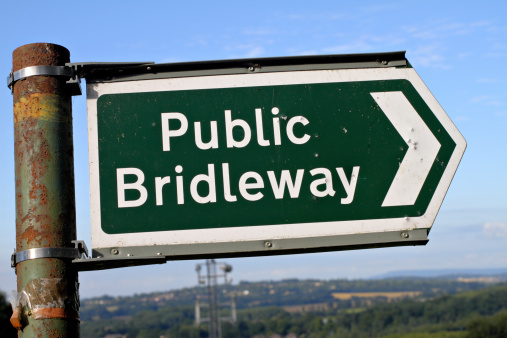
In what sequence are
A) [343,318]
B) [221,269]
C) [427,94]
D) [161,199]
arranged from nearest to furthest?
1. [161,199]
2. [427,94]
3. [221,269]
4. [343,318]

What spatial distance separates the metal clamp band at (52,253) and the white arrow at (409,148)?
1270 mm

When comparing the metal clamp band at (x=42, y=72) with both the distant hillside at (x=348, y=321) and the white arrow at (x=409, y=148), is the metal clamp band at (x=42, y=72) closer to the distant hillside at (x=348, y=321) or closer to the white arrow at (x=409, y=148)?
the white arrow at (x=409, y=148)

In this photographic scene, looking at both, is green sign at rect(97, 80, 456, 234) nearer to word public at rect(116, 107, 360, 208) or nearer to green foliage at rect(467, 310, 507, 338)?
word public at rect(116, 107, 360, 208)

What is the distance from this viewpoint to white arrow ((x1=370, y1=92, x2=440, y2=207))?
2.78 meters

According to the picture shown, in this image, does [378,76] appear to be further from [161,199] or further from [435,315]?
[435,315]

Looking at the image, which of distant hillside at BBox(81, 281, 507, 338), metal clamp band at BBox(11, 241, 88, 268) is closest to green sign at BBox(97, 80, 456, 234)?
metal clamp band at BBox(11, 241, 88, 268)

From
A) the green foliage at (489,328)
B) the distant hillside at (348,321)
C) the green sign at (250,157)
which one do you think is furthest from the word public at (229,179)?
the distant hillside at (348,321)

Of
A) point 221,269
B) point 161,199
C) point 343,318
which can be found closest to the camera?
point 161,199

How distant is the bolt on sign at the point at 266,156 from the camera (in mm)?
2705

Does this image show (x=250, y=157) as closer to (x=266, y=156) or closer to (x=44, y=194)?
(x=266, y=156)

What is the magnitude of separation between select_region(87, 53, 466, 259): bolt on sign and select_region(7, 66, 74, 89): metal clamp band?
0.49 ft

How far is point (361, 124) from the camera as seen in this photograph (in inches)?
113

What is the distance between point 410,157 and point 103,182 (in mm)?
1314

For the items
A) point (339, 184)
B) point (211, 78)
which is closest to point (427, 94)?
point (339, 184)
